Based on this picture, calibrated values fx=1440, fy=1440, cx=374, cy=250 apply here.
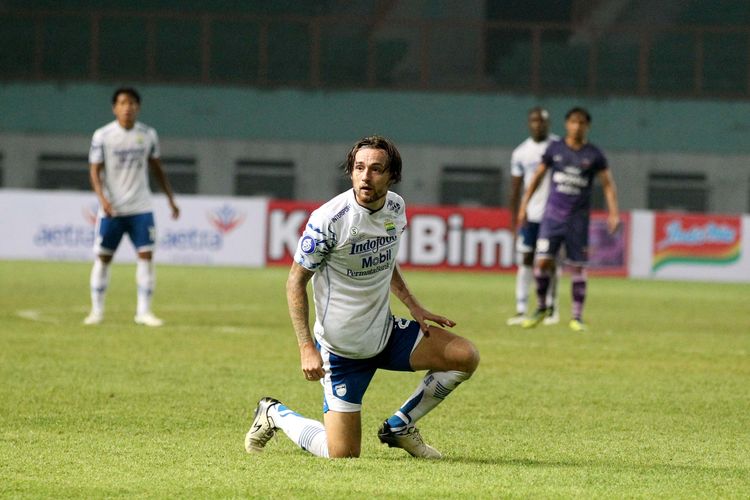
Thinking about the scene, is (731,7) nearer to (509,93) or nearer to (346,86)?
(509,93)

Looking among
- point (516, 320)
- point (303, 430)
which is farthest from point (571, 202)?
point (303, 430)

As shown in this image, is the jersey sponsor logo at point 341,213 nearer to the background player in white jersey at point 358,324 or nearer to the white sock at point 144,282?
the background player in white jersey at point 358,324

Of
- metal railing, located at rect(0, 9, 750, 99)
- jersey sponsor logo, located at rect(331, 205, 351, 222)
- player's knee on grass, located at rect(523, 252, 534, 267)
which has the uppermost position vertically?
metal railing, located at rect(0, 9, 750, 99)

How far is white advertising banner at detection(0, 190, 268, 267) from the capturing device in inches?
1047

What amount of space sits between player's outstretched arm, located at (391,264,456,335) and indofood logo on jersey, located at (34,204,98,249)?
66.4 ft

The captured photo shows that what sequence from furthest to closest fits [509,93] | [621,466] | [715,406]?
[509,93] < [715,406] < [621,466]

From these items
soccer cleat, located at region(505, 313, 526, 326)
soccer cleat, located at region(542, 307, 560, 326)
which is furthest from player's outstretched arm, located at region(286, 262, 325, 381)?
soccer cleat, located at region(542, 307, 560, 326)

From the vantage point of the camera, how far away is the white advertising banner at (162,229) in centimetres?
2659

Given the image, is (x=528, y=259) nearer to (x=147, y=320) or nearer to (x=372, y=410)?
(x=147, y=320)

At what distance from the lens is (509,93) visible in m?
37.3

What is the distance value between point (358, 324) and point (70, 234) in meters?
21.1

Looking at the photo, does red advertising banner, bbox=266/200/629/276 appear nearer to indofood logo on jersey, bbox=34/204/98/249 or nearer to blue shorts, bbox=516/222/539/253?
indofood logo on jersey, bbox=34/204/98/249

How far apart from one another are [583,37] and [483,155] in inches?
161

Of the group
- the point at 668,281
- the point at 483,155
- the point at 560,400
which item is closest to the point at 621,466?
the point at 560,400
